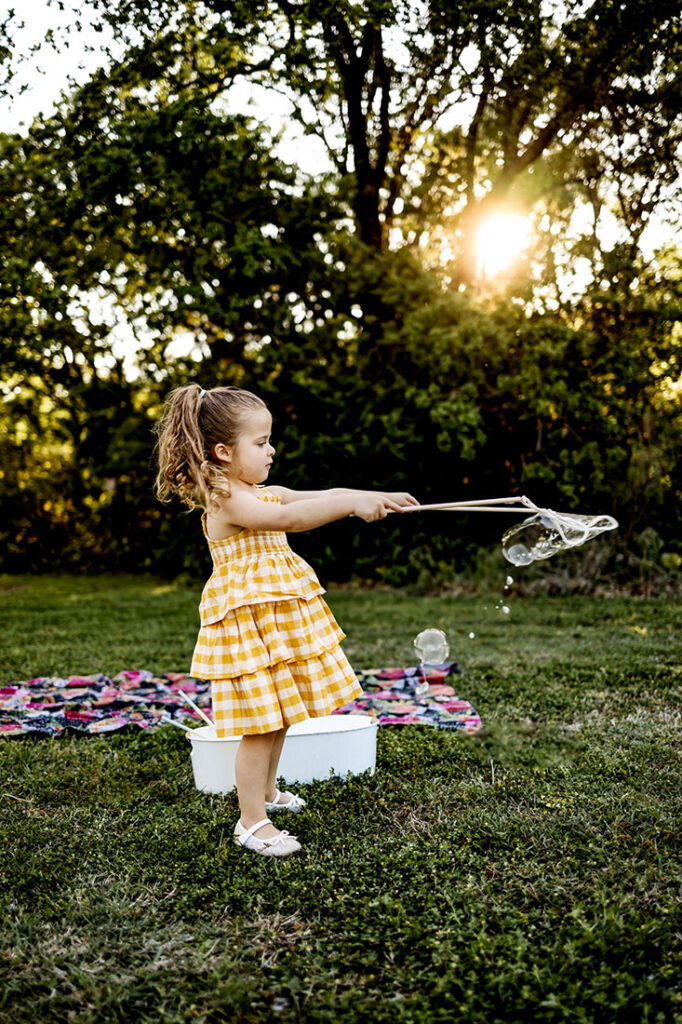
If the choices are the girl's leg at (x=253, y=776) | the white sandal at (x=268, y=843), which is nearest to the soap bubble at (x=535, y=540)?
the girl's leg at (x=253, y=776)

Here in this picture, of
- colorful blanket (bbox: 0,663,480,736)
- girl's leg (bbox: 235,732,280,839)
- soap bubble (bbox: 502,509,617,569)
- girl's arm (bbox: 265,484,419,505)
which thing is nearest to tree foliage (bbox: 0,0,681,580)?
colorful blanket (bbox: 0,663,480,736)

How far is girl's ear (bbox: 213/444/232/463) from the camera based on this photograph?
274 cm

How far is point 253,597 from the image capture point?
2.64m

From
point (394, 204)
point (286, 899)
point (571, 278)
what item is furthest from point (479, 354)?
point (286, 899)

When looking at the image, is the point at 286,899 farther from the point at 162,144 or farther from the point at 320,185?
the point at 320,185

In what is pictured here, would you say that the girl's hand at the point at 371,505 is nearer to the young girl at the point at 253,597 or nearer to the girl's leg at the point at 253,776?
the young girl at the point at 253,597

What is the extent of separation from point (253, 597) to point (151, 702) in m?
1.78

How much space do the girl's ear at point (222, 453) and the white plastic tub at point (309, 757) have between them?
2.95ft

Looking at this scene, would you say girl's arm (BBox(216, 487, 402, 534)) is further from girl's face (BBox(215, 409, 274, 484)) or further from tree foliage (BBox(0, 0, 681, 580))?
tree foliage (BBox(0, 0, 681, 580))

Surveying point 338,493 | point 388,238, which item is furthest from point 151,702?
point 388,238

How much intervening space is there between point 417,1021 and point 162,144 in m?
7.15

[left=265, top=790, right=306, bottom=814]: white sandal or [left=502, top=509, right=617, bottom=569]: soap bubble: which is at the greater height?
[left=502, top=509, right=617, bottom=569]: soap bubble

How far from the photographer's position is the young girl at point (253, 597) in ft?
8.54

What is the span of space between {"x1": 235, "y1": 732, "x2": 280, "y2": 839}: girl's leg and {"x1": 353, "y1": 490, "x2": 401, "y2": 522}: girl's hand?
0.69 meters
